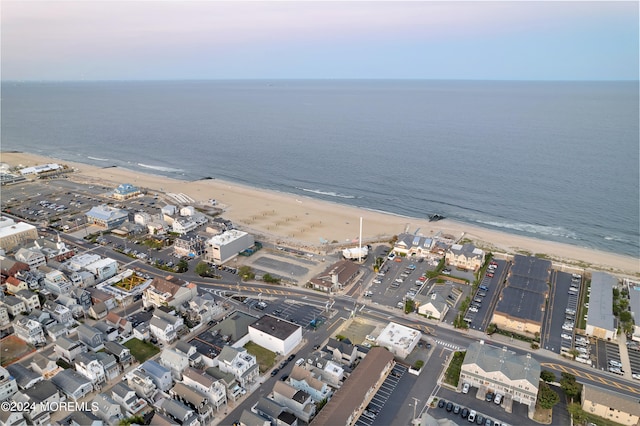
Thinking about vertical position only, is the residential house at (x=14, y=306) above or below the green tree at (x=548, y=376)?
above

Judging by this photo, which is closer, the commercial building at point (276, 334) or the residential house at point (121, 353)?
the residential house at point (121, 353)

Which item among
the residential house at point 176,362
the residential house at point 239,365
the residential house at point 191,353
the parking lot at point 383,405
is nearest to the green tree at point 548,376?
the parking lot at point 383,405

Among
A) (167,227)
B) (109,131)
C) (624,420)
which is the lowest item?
(624,420)

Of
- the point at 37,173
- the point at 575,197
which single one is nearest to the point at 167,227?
the point at 37,173

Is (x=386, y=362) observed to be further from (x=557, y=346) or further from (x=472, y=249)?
(x=472, y=249)

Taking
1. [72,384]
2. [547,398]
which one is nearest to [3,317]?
[72,384]

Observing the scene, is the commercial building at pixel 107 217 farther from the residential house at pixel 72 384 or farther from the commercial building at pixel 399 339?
the commercial building at pixel 399 339

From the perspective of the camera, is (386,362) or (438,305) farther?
(438,305)

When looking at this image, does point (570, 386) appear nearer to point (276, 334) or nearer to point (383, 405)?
point (383, 405)
